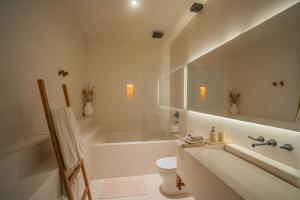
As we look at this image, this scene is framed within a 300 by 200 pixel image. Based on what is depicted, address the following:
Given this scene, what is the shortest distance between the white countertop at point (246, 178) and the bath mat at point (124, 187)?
3.89ft

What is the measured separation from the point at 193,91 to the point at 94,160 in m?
2.01

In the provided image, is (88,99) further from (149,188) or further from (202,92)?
(202,92)

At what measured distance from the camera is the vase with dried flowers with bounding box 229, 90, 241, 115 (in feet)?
5.16

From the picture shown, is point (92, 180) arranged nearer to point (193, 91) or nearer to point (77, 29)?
point (193, 91)

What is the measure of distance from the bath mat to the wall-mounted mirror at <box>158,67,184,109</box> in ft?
4.89

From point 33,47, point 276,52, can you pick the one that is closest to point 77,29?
point 33,47

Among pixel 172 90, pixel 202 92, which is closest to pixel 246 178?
pixel 202 92

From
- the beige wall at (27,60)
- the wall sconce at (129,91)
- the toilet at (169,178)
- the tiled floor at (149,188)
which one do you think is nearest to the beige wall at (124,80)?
the wall sconce at (129,91)

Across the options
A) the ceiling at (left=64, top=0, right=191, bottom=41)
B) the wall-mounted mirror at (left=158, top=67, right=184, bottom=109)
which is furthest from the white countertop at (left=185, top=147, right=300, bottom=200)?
the ceiling at (left=64, top=0, right=191, bottom=41)

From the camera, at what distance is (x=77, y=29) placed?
9.73 feet

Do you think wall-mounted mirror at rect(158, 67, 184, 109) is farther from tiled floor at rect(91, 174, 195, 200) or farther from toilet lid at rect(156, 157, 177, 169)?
tiled floor at rect(91, 174, 195, 200)

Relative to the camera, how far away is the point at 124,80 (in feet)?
12.8

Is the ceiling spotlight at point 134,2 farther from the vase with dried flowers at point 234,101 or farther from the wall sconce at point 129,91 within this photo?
the wall sconce at point 129,91

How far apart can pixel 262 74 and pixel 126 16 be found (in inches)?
91.7
